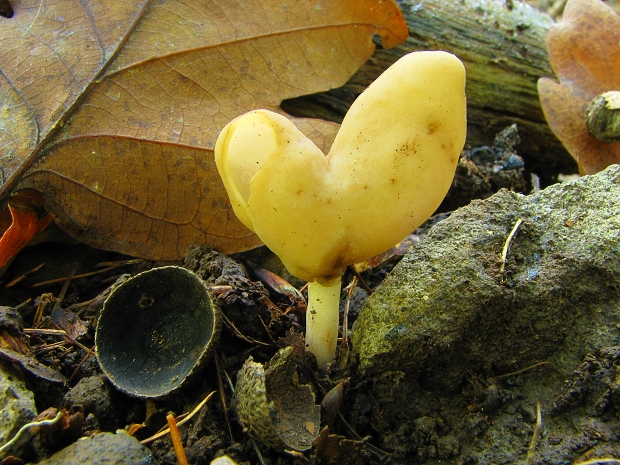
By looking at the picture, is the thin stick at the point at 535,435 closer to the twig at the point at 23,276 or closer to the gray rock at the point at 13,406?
the gray rock at the point at 13,406

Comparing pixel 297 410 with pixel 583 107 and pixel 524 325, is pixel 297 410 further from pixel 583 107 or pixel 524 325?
pixel 583 107

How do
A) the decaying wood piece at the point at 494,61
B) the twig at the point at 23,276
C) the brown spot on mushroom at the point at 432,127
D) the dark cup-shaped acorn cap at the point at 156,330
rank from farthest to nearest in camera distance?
the decaying wood piece at the point at 494,61 < the twig at the point at 23,276 < the dark cup-shaped acorn cap at the point at 156,330 < the brown spot on mushroom at the point at 432,127

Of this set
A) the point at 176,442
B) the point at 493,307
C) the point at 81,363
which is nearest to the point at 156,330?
the point at 81,363

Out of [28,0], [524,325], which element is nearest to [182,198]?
[28,0]

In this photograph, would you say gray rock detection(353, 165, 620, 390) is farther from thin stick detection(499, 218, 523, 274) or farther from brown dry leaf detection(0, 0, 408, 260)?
brown dry leaf detection(0, 0, 408, 260)

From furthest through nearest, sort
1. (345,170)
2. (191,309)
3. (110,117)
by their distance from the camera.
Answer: (110,117) → (191,309) → (345,170)

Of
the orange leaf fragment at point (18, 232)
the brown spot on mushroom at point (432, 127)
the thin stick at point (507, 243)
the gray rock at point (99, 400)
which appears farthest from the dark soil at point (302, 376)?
the brown spot on mushroom at point (432, 127)
